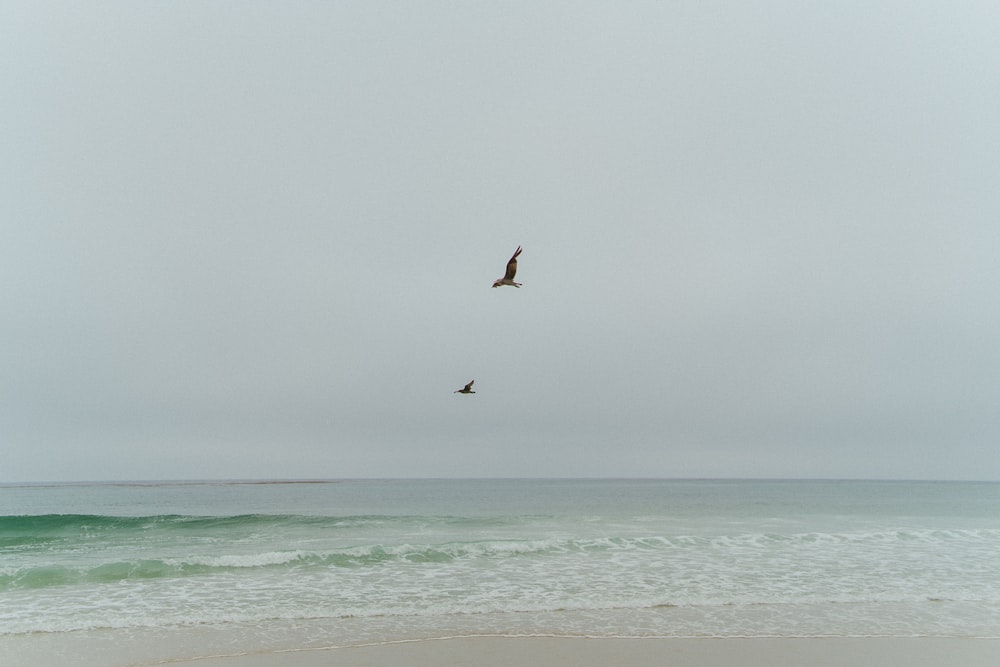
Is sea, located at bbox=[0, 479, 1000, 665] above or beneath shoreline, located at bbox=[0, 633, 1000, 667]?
beneath

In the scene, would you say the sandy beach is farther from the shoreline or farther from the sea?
the sea

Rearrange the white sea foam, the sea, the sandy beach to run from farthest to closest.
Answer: the white sea foam
the sea
the sandy beach

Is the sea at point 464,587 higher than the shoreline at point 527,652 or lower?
lower

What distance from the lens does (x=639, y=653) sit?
31.0 ft

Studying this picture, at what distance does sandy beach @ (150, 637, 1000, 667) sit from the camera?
9.07m

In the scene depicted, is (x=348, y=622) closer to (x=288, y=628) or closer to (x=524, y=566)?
(x=288, y=628)

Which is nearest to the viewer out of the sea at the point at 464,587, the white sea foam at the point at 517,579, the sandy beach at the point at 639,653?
the sandy beach at the point at 639,653

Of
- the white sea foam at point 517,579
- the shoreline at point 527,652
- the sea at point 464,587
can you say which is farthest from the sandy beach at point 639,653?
the white sea foam at point 517,579

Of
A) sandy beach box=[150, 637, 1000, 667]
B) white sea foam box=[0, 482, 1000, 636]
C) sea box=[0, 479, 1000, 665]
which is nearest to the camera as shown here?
sandy beach box=[150, 637, 1000, 667]

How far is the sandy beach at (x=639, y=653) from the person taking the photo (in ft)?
29.8

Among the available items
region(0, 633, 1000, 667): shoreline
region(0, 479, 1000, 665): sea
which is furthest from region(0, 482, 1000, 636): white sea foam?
region(0, 633, 1000, 667): shoreline

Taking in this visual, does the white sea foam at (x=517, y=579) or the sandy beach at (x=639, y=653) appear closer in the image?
the sandy beach at (x=639, y=653)

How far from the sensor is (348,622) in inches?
449

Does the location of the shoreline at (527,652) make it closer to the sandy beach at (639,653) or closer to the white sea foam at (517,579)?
the sandy beach at (639,653)
